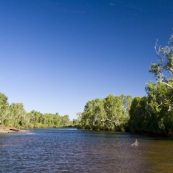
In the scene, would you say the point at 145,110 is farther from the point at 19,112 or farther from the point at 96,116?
the point at 19,112

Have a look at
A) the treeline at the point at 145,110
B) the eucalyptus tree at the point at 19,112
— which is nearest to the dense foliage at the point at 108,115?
the treeline at the point at 145,110

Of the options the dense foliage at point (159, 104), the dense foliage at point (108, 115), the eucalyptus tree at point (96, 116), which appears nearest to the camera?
the dense foliage at point (159, 104)

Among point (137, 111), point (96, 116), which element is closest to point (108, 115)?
point (96, 116)

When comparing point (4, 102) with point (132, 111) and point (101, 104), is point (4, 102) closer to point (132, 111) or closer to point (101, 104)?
point (101, 104)

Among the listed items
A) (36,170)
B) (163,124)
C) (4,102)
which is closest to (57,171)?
(36,170)

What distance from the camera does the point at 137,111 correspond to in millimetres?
98375

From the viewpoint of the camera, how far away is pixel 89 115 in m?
147

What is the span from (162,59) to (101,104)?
97.4m

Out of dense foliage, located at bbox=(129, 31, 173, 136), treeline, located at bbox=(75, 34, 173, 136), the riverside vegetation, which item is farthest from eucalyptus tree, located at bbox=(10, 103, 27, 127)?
dense foliage, located at bbox=(129, 31, 173, 136)

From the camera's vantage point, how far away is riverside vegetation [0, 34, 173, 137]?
4428 centimetres

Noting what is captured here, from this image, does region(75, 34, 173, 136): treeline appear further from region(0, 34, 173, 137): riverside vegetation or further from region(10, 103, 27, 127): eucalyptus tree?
region(10, 103, 27, 127): eucalyptus tree

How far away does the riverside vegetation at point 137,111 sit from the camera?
145ft

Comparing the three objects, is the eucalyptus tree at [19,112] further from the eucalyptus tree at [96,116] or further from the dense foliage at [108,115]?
the dense foliage at [108,115]

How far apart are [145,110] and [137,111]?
994cm
